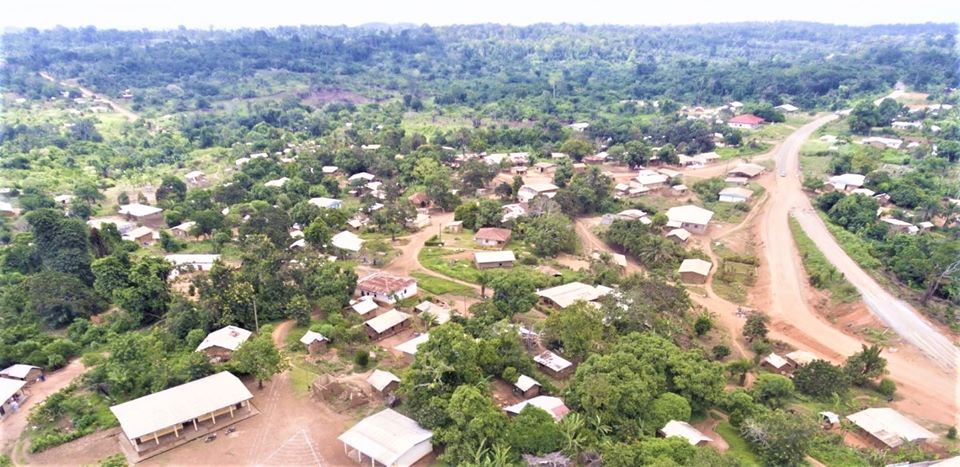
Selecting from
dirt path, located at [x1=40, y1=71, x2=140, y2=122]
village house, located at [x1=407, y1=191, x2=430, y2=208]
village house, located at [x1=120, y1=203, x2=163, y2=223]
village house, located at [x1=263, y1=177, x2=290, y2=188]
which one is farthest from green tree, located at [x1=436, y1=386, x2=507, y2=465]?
dirt path, located at [x1=40, y1=71, x2=140, y2=122]

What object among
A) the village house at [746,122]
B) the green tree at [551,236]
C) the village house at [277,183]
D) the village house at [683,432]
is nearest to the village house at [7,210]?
the village house at [277,183]

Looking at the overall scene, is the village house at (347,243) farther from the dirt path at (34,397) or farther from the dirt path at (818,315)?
the dirt path at (818,315)

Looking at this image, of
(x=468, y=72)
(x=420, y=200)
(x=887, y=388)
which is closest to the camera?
(x=887, y=388)

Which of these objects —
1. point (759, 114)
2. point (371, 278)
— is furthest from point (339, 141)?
point (759, 114)

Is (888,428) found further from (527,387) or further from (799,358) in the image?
(527,387)

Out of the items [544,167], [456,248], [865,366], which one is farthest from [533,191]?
[865,366]

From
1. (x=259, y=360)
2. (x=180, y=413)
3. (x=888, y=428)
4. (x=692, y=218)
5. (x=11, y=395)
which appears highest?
(x=259, y=360)

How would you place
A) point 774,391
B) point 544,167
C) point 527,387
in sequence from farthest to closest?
point 544,167, point 527,387, point 774,391

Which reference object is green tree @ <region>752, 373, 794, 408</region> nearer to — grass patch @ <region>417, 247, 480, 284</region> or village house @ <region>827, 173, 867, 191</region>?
grass patch @ <region>417, 247, 480, 284</region>
